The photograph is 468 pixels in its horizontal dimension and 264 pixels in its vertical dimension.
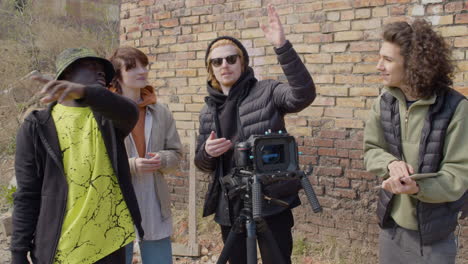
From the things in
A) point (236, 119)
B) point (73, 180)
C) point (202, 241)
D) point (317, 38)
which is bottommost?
point (202, 241)

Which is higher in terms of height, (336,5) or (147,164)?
(336,5)

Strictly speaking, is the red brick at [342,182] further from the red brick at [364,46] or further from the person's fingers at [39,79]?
the person's fingers at [39,79]

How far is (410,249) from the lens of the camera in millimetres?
2164

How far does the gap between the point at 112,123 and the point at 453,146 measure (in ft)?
5.12

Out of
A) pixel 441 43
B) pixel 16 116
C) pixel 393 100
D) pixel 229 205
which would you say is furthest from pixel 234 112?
pixel 16 116

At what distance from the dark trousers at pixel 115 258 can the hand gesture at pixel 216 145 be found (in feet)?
2.10

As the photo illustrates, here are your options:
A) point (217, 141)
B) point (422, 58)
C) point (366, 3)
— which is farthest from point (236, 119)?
point (366, 3)

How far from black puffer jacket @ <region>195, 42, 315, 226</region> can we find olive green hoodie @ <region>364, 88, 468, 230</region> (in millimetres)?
389

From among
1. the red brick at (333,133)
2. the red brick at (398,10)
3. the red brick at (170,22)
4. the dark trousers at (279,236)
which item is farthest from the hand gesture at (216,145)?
the red brick at (170,22)

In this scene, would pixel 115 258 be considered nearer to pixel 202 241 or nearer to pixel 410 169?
pixel 410 169

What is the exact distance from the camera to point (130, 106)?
2029 millimetres

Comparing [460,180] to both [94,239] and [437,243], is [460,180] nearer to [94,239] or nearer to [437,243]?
[437,243]

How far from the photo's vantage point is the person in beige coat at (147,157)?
2.60 meters

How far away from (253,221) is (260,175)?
253 millimetres
